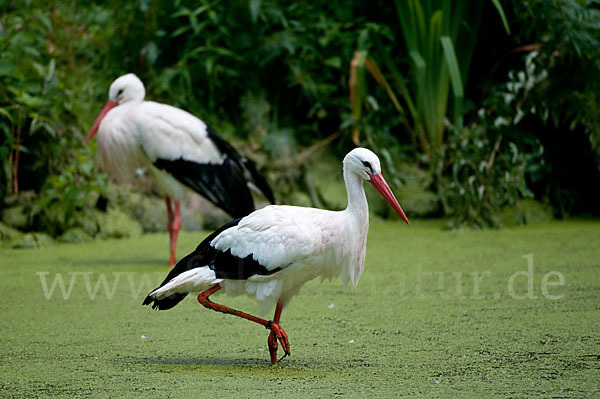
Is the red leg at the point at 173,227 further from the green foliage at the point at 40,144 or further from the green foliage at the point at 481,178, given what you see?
the green foliage at the point at 481,178

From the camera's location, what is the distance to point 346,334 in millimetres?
3311

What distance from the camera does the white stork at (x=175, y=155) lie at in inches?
195

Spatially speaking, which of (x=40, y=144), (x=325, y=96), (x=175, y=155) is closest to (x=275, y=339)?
(x=175, y=155)

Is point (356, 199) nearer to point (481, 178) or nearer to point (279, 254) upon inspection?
point (279, 254)

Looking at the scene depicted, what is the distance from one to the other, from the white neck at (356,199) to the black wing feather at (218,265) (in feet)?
1.15

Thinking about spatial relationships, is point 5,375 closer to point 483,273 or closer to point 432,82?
point 483,273

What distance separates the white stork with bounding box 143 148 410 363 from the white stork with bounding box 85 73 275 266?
1917 mm

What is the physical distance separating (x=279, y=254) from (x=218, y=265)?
257 millimetres

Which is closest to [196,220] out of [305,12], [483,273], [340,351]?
[305,12]

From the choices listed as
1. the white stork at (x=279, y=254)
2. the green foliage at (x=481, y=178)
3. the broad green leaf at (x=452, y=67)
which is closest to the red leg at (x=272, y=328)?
the white stork at (x=279, y=254)

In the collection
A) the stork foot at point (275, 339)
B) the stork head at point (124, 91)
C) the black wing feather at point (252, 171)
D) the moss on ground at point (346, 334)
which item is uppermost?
the stork head at point (124, 91)

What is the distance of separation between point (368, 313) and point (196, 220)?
3.01 meters

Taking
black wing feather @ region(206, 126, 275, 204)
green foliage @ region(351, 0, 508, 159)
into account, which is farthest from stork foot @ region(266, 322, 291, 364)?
green foliage @ region(351, 0, 508, 159)

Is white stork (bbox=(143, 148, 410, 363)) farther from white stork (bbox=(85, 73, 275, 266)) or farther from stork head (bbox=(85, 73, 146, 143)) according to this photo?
stork head (bbox=(85, 73, 146, 143))
